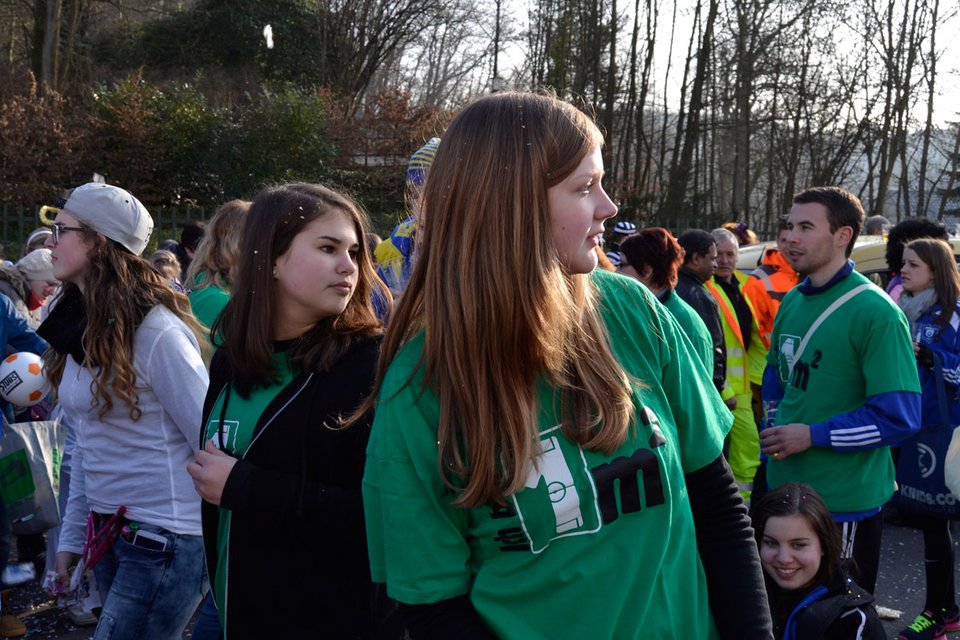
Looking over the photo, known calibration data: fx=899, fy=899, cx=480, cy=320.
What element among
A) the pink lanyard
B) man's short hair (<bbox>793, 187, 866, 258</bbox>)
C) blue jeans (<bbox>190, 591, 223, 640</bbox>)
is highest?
man's short hair (<bbox>793, 187, 866, 258</bbox>)

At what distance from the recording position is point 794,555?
341 cm

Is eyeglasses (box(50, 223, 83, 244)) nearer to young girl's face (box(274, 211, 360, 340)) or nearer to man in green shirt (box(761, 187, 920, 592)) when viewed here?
young girl's face (box(274, 211, 360, 340))

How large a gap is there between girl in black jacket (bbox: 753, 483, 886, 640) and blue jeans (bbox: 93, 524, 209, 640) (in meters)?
2.08

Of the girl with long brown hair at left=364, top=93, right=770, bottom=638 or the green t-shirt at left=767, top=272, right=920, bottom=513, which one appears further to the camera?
the green t-shirt at left=767, top=272, right=920, bottom=513

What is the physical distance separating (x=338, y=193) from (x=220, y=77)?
71.2ft

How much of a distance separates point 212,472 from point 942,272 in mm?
4941

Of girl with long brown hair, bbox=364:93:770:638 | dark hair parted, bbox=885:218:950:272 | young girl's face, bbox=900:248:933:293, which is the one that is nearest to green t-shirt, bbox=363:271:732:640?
girl with long brown hair, bbox=364:93:770:638

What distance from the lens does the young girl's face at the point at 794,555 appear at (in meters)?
3.41

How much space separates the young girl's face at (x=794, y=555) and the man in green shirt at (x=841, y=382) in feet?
1.18

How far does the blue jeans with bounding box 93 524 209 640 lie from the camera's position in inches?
109

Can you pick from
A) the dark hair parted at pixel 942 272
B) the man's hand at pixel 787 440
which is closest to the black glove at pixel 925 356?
the dark hair parted at pixel 942 272

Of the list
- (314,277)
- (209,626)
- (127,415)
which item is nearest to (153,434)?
(127,415)

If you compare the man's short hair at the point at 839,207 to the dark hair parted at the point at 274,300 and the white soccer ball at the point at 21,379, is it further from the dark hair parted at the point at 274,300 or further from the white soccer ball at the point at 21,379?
the white soccer ball at the point at 21,379

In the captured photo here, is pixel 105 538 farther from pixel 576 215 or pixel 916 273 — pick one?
pixel 916 273
